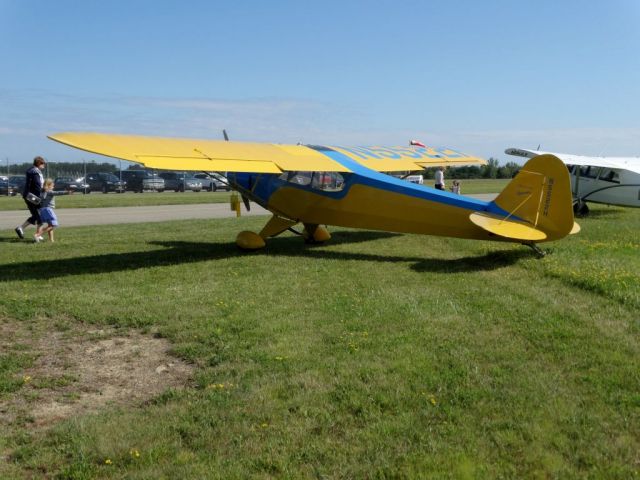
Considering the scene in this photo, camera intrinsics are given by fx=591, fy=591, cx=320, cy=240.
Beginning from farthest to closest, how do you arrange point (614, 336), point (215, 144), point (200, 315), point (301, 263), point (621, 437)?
1. point (215, 144)
2. point (301, 263)
3. point (200, 315)
4. point (614, 336)
5. point (621, 437)

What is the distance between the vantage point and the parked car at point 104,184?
139 feet

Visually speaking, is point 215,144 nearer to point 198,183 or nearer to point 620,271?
point 620,271

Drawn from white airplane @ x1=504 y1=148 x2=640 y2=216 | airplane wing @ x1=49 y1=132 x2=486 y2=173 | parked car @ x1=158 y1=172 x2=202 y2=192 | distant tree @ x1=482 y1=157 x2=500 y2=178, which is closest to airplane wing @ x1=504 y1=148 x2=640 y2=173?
white airplane @ x1=504 y1=148 x2=640 y2=216

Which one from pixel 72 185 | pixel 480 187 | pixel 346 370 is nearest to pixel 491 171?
pixel 480 187

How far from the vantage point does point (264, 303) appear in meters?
7.11

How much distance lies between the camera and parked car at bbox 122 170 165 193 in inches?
1730

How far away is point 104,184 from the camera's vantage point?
4272 centimetres

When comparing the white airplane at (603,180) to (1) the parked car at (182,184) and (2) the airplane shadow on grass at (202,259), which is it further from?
(1) the parked car at (182,184)

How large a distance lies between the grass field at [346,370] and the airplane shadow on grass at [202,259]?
0.10 m

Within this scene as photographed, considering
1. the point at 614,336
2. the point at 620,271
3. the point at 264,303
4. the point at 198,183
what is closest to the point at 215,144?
the point at 264,303

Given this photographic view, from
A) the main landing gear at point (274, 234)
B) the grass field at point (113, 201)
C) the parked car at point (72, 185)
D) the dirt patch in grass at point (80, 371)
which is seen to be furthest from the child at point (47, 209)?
the parked car at point (72, 185)

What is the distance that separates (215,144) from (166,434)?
26.6 ft

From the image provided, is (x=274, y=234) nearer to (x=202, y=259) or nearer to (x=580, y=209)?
(x=202, y=259)

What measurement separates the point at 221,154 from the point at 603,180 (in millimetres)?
13435
